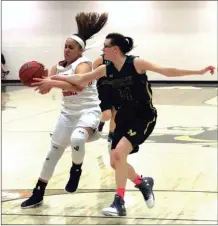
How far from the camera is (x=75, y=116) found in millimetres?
4496

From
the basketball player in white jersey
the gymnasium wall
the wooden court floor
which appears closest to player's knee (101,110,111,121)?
the wooden court floor

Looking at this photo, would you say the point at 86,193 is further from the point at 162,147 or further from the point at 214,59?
the point at 214,59

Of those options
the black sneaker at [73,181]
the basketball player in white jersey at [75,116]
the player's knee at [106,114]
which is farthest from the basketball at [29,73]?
the player's knee at [106,114]

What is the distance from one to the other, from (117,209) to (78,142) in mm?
651

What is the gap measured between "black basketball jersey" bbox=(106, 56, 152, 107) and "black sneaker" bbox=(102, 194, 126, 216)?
795 millimetres

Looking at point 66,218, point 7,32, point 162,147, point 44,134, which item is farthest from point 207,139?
point 7,32

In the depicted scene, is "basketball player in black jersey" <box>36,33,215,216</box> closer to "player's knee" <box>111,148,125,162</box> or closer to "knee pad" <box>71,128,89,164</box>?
"player's knee" <box>111,148,125,162</box>

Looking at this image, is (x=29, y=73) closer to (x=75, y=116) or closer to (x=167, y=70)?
(x=75, y=116)

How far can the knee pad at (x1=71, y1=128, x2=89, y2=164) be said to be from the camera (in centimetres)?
427

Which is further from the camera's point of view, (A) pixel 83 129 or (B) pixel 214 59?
(B) pixel 214 59

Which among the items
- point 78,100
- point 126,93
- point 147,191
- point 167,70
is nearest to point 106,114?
point 78,100

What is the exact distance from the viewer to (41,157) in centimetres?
655

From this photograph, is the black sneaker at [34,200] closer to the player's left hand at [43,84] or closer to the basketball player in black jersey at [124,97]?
the basketball player in black jersey at [124,97]

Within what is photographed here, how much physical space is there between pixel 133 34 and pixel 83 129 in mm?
13531
